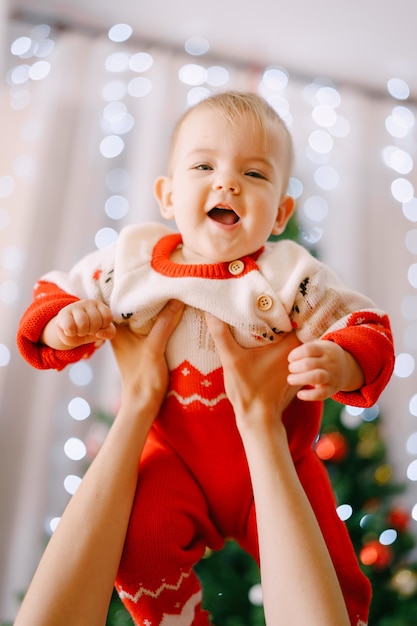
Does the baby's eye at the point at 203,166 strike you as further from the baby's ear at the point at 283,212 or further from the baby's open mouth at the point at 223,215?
the baby's ear at the point at 283,212

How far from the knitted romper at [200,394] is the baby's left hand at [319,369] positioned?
7 centimetres

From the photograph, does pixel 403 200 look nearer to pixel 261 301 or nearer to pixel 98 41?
pixel 98 41

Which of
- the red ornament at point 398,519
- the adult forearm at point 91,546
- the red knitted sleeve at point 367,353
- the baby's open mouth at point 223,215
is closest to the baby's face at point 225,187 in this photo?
the baby's open mouth at point 223,215

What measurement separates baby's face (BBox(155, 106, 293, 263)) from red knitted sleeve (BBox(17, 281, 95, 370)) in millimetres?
254

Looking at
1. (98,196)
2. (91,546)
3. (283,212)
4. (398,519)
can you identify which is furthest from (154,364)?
(98,196)

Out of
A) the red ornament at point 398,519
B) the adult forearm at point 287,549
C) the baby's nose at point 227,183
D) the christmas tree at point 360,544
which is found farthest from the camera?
the red ornament at point 398,519

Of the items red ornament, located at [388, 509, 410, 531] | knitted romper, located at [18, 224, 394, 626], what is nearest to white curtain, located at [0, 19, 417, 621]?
red ornament, located at [388, 509, 410, 531]

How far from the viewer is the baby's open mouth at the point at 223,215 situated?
1.05 metres

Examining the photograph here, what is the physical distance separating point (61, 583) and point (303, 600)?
35 centimetres

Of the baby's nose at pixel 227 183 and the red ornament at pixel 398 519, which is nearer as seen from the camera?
the baby's nose at pixel 227 183

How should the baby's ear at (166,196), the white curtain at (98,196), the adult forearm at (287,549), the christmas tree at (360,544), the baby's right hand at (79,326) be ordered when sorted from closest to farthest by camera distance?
1. the adult forearm at (287,549)
2. the baby's right hand at (79,326)
3. the baby's ear at (166,196)
4. the christmas tree at (360,544)
5. the white curtain at (98,196)

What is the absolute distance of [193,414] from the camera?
3.37 feet

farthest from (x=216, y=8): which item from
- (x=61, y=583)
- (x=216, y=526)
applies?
(x=61, y=583)

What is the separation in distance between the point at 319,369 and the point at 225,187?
0.38m
